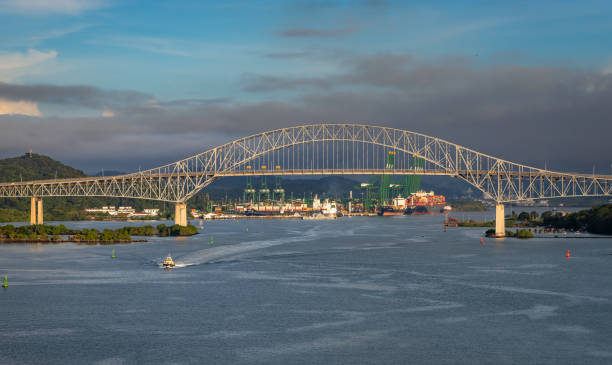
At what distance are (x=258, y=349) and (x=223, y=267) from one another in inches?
1177

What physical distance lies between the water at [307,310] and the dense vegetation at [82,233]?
20963 millimetres

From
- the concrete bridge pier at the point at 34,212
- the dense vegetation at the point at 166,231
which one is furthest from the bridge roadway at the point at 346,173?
the dense vegetation at the point at 166,231

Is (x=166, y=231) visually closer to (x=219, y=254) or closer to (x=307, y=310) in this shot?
(x=219, y=254)

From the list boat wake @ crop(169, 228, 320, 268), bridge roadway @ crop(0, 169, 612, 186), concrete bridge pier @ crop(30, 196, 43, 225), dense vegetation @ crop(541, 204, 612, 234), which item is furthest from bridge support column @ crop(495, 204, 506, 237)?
concrete bridge pier @ crop(30, 196, 43, 225)

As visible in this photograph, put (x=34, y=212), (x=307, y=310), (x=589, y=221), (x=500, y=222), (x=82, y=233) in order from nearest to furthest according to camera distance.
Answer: (x=307, y=310), (x=82, y=233), (x=500, y=222), (x=589, y=221), (x=34, y=212)

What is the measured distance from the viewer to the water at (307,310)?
27875 millimetres

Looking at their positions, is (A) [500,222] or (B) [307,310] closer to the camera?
(B) [307,310]

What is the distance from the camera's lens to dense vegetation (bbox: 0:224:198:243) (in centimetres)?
8744

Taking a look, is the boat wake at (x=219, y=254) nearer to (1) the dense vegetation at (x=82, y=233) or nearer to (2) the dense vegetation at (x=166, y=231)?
(2) the dense vegetation at (x=166, y=231)

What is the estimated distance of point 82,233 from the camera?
291 ft

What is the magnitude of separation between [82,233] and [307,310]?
61079 millimetres

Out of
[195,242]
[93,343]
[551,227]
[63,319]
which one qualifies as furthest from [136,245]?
[551,227]

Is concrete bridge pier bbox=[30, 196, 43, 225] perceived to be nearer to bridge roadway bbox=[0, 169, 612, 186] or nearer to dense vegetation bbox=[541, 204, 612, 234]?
bridge roadway bbox=[0, 169, 612, 186]

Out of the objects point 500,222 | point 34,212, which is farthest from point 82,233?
point 500,222
